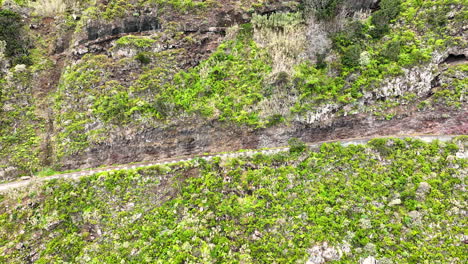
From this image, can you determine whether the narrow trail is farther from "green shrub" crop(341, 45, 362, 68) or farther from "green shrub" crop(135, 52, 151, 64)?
"green shrub" crop(135, 52, 151, 64)

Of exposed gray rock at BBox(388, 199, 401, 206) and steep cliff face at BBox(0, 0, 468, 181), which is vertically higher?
steep cliff face at BBox(0, 0, 468, 181)

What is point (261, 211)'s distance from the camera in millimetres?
16984

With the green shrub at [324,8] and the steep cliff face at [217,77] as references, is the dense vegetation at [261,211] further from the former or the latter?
the green shrub at [324,8]

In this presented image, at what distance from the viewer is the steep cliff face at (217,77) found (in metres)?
21.6

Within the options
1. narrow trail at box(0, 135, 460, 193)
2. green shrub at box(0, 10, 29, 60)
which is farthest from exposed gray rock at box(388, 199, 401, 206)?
green shrub at box(0, 10, 29, 60)

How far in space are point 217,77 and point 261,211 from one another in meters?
15.2

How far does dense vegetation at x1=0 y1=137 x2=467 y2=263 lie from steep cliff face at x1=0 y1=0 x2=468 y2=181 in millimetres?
3730

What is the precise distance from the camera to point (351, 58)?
23906 mm

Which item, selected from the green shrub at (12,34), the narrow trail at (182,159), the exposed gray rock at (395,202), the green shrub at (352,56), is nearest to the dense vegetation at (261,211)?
the exposed gray rock at (395,202)

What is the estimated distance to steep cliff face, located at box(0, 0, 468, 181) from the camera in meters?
21.6

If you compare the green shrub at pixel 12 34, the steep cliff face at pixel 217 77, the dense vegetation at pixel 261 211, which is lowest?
the dense vegetation at pixel 261 211

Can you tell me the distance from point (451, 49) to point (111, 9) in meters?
36.3

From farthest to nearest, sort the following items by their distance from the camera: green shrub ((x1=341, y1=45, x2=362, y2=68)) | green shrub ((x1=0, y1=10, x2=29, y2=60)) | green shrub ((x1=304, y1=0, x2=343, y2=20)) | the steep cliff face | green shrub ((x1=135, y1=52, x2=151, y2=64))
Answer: green shrub ((x1=304, y1=0, x2=343, y2=20)) < green shrub ((x1=0, y1=10, x2=29, y2=60)) < green shrub ((x1=135, y1=52, x2=151, y2=64)) < green shrub ((x1=341, y1=45, x2=362, y2=68)) < the steep cliff face

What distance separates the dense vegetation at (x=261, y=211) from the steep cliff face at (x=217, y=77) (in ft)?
12.2
